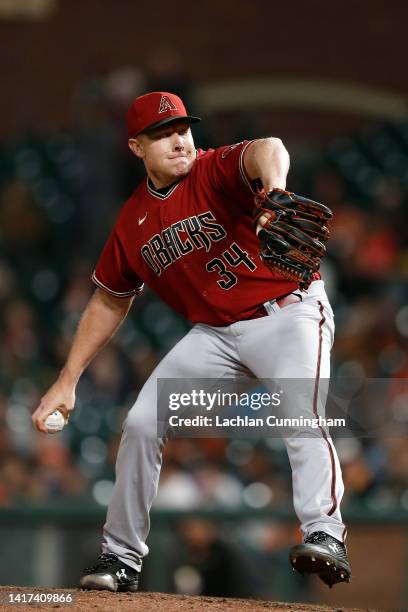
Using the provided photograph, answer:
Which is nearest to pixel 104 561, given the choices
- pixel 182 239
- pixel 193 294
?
pixel 193 294

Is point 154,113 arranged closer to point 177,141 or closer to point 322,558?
point 177,141

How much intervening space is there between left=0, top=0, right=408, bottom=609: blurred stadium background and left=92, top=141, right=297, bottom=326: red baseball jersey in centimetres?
214

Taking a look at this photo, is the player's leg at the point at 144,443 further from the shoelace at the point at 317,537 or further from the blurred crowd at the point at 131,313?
the blurred crowd at the point at 131,313

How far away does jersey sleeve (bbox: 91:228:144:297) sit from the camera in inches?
154

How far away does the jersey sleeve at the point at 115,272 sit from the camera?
154 inches

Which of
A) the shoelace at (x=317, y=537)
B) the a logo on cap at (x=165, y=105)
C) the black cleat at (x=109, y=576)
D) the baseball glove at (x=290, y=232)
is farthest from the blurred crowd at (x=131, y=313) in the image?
the baseball glove at (x=290, y=232)

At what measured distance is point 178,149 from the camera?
370 cm

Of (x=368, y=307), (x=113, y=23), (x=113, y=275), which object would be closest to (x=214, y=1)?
(x=113, y=23)

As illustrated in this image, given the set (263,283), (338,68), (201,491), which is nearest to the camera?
(263,283)

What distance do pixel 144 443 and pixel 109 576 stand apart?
46cm

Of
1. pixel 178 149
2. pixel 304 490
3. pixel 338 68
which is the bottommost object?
pixel 304 490

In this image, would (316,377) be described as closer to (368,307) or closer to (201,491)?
(201,491)

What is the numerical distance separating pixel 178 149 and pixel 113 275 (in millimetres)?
517

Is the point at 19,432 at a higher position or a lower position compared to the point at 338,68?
lower
